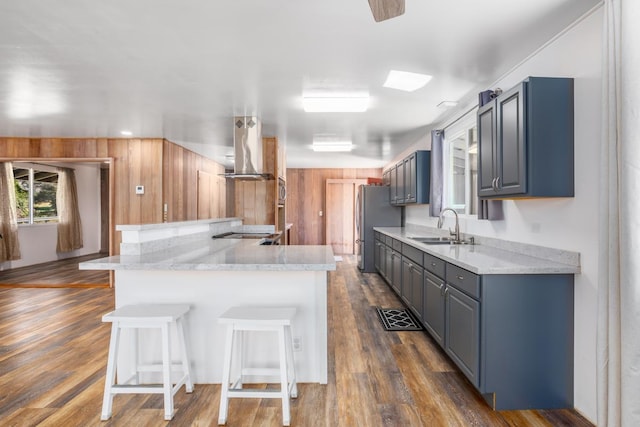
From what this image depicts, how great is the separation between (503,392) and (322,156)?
225 inches

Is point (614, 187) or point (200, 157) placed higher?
point (200, 157)

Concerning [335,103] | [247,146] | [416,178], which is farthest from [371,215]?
[335,103]

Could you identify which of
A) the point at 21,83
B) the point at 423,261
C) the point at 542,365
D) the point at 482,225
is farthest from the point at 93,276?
the point at 542,365

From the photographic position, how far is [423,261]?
133 inches

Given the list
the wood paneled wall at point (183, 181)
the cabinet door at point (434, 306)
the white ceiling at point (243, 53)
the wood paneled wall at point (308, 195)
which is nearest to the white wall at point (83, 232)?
the wood paneled wall at point (183, 181)

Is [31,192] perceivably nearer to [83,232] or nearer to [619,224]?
[83,232]

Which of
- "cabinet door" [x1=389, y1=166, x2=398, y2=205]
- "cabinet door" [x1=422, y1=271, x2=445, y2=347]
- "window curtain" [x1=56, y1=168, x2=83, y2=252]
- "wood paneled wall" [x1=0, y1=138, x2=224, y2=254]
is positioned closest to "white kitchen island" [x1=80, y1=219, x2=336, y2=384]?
"cabinet door" [x1=422, y1=271, x2=445, y2=347]

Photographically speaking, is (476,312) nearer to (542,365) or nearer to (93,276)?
(542,365)

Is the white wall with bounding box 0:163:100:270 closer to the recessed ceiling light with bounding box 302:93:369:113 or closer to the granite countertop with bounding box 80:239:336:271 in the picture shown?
the granite countertop with bounding box 80:239:336:271

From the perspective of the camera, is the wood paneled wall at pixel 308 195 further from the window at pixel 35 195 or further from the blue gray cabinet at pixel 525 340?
the blue gray cabinet at pixel 525 340

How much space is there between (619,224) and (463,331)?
1134 millimetres

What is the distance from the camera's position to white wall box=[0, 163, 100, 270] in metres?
7.23

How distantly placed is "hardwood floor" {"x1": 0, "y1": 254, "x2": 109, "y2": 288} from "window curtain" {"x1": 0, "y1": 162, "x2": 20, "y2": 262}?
392 millimetres

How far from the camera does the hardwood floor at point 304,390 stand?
6.72 ft
